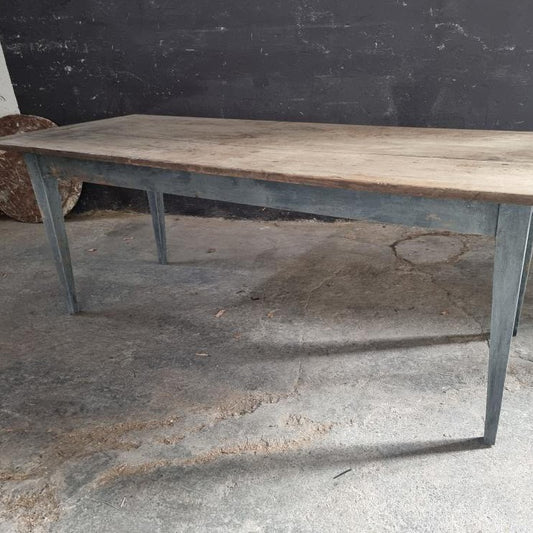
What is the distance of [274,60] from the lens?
3.25 m

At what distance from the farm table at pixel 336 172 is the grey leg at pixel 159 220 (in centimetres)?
48

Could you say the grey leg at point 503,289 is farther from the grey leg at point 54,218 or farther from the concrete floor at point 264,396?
the grey leg at point 54,218

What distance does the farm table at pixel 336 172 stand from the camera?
4.42ft

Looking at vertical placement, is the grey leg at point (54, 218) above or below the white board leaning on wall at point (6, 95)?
below

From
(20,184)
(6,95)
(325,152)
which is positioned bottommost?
(20,184)

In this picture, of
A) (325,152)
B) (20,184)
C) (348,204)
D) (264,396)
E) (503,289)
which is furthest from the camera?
(20,184)

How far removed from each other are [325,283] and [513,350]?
2.99ft

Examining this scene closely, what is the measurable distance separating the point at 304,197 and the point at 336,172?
148 millimetres

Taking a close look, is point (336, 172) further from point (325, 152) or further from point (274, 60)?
point (274, 60)

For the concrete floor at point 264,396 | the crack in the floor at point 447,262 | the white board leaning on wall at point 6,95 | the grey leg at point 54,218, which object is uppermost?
the white board leaning on wall at point 6,95

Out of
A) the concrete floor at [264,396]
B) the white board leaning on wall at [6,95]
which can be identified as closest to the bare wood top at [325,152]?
the concrete floor at [264,396]

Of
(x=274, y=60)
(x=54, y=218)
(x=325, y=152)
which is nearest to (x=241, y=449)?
(x=325, y=152)

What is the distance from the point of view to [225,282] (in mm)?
2764

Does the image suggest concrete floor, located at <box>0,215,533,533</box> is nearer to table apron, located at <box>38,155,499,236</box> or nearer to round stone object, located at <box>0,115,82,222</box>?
table apron, located at <box>38,155,499,236</box>
